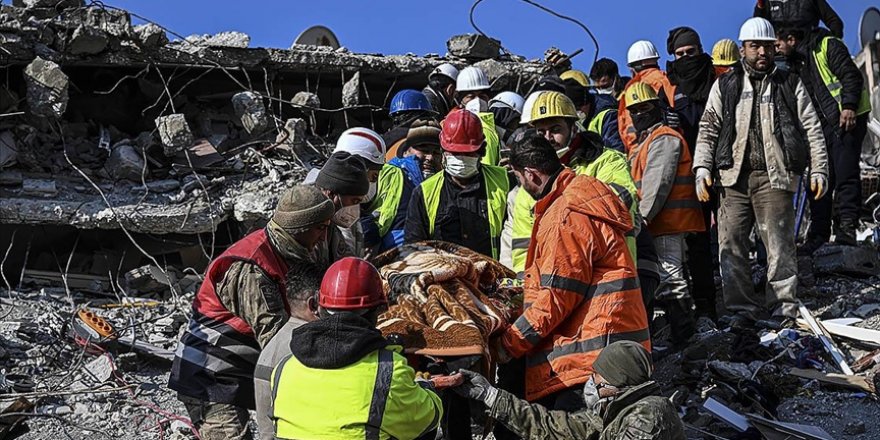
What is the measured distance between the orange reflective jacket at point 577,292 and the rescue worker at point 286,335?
944 mm

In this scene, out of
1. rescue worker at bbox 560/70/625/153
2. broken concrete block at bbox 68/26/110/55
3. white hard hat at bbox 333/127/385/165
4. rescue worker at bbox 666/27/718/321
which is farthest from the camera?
broken concrete block at bbox 68/26/110/55

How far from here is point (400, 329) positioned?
13.4 ft

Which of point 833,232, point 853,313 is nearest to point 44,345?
point 853,313

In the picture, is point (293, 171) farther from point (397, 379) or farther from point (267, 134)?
point (397, 379)

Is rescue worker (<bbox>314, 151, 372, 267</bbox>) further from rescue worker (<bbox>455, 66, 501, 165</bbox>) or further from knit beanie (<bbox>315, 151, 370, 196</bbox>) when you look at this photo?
rescue worker (<bbox>455, 66, 501, 165</bbox>)

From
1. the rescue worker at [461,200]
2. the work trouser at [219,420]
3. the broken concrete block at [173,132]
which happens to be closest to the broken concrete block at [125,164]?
the broken concrete block at [173,132]

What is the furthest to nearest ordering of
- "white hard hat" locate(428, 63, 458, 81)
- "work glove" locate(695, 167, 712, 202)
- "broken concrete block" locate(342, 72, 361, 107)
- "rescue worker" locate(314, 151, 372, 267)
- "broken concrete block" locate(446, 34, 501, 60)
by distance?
"broken concrete block" locate(446, 34, 501, 60), "broken concrete block" locate(342, 72, 361, 107), "white hard hat" locate(428, 63, 458, 81), "work glove" locate(695, 167, 712, 202), "rescue worker" locate(314, 151, 372, 267)

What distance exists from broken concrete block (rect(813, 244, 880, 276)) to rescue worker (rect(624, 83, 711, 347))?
1.82m

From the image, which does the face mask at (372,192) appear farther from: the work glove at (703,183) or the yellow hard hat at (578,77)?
the yellow hard hat at (578,77)

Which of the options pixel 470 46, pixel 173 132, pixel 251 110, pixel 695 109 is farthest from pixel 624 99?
pixel 173 132

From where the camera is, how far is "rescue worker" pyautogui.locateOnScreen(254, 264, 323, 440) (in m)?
3.61

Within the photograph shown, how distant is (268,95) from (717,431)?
541cm

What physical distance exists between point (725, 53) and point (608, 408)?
4899 millimetres

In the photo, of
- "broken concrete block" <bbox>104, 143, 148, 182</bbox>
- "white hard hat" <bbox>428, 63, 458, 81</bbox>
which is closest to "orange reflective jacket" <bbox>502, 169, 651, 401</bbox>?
"white hard hat" <bbox>428, 63, 458, 81</bbox>
